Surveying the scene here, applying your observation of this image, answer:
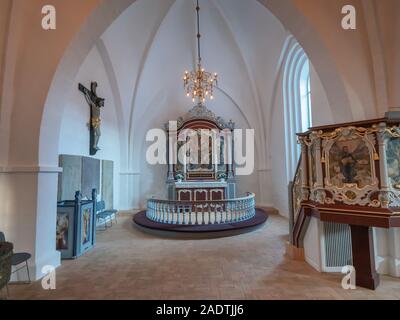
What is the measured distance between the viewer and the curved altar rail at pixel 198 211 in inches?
225

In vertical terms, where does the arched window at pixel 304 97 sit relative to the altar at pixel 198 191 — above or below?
above

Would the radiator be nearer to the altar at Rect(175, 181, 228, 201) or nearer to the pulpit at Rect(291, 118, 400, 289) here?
the pulpit at Rect(291, 118, 400, 289)

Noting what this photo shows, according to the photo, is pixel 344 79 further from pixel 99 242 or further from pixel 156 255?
pixel 99 242

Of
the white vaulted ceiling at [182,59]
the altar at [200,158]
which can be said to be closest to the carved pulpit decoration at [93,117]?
the white vaulted ceiling at [182,59]

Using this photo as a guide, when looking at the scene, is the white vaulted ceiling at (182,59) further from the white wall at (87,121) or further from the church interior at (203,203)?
the white wall at (87,121)

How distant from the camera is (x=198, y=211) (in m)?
5.79

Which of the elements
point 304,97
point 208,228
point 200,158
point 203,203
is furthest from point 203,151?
point 208,228

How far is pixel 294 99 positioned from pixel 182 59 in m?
5.00

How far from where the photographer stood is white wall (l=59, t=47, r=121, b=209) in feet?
18.4

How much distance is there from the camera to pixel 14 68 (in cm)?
338

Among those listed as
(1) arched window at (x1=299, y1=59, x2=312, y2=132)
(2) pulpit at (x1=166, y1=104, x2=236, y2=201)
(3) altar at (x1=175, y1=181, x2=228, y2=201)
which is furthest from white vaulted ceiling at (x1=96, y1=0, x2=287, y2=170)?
(3) altar at (x1=175, y1=181, x2=228, y2=201)

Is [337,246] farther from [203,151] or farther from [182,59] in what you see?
[182,59]

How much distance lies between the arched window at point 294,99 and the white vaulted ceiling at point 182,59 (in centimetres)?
51
